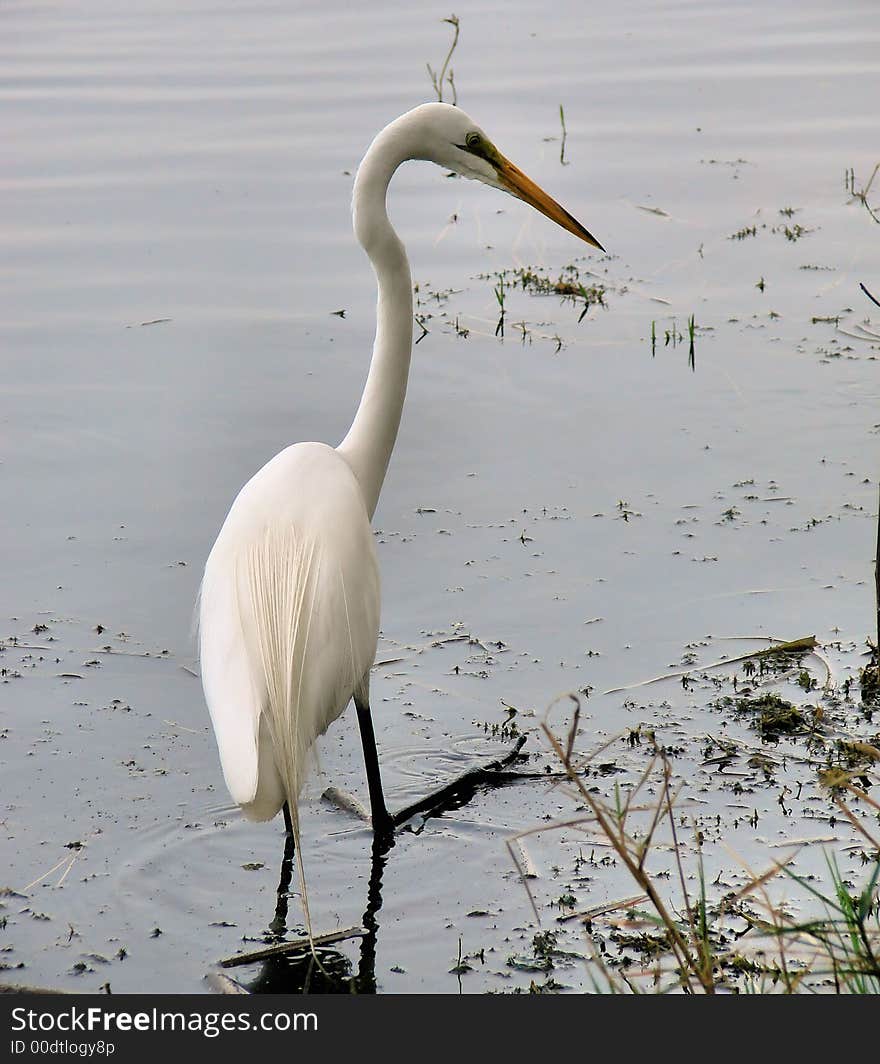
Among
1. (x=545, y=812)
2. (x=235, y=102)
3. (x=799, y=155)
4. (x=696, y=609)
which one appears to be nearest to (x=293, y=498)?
(x=545, y=812)

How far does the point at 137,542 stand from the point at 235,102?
5.20 metres

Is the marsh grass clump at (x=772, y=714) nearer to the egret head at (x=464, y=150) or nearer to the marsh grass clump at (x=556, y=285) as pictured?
the egret head at (x=464, y=150)

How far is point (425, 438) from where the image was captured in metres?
4.99

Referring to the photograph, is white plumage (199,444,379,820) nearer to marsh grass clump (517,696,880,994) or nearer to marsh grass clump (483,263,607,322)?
marsh grass clump (517,696,880,994)

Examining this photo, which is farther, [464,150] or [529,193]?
[529,193]

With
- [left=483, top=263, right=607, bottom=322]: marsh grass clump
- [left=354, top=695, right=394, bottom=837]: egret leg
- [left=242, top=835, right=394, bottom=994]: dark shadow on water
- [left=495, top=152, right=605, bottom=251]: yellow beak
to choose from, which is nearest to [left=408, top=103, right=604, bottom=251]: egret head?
[left=495, top=152, right=605, bottom=251]: yellow beak

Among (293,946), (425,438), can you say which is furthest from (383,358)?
(425,438)

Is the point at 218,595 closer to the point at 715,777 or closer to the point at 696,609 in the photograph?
the point at 715,777

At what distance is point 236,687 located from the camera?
Answer: 2.69 meters

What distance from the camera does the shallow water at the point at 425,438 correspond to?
296 centimetres

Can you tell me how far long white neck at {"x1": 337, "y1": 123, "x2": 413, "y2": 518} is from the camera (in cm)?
333

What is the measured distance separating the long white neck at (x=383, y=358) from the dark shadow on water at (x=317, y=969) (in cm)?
100

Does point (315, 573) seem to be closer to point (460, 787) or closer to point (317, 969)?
point (460, 787)

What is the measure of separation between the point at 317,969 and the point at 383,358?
4.61 ft
